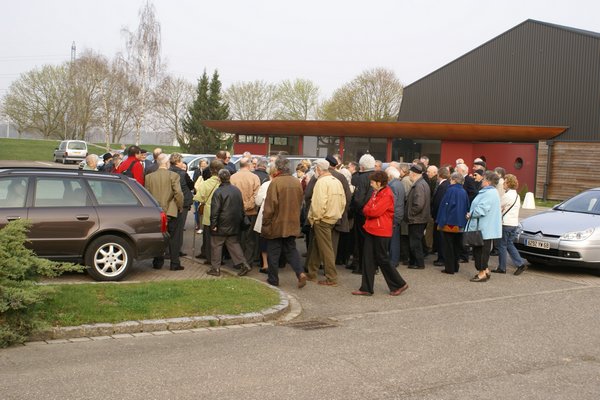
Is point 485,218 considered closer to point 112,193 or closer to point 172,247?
point 172,247

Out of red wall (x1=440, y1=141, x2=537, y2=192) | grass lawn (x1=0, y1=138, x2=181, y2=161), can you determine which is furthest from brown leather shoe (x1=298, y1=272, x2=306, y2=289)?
grass lawn (x1=0, y1=138, x2=181, y2=161)

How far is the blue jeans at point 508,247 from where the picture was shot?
39.9 ft

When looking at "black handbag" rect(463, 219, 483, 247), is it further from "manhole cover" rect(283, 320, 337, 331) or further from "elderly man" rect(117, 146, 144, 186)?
"elderly man" rect(117, 146, 144, 186)

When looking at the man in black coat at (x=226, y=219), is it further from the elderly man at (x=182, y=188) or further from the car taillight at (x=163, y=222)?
the elderly man at (x=182, y=188)

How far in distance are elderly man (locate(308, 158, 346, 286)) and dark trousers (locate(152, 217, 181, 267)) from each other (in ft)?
7.55

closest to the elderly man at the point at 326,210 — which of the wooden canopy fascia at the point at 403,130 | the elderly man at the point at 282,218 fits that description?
the elderly man at the point at 282,218

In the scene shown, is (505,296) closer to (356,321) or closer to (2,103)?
(356,321)

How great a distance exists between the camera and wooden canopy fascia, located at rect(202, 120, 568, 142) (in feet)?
112

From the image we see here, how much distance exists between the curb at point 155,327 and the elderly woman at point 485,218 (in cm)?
413

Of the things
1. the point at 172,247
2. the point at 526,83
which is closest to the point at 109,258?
the point at 172,247

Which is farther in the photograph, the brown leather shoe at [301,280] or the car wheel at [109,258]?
the brown leather shoe at [301,280]

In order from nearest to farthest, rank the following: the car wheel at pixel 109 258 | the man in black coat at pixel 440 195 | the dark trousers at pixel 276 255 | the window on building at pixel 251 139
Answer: the car wheel at pixel 109 258 < the dark trousers at pixel 276 255 < the man in black coat at pixel 440 195 < the window on building at pixel 251 139

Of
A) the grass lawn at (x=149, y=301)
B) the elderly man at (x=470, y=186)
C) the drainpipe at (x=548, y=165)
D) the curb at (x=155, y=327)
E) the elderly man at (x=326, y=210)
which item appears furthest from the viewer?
the drainpipe at (x=548, y=165)

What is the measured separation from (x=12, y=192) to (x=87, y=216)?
1065 mm
